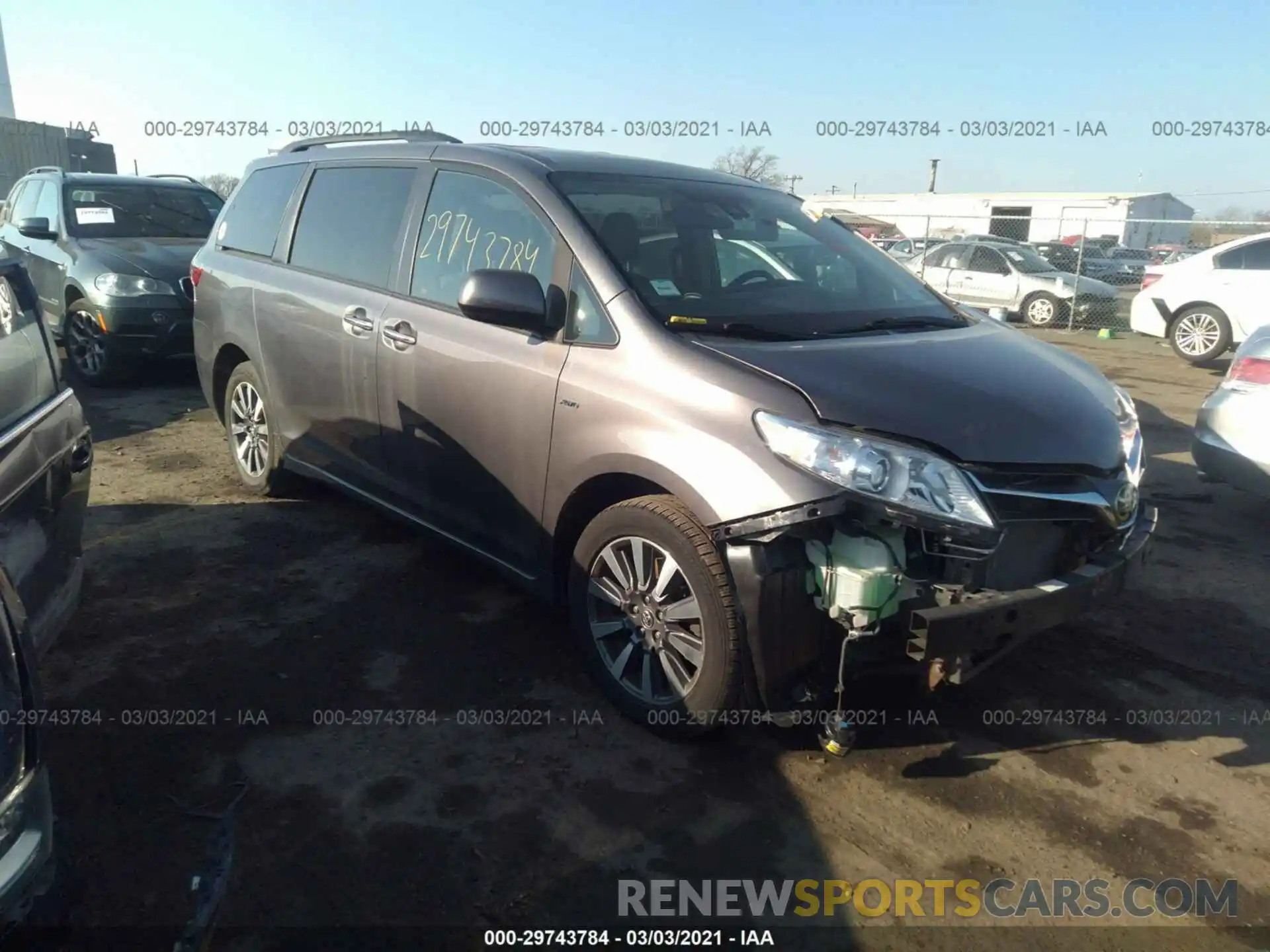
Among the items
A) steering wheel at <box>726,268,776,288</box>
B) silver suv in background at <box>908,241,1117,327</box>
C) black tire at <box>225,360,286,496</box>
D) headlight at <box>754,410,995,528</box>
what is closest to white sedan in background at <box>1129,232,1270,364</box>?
silver suv in background at <box>908,241,1117,327</box>

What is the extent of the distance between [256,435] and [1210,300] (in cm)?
1128

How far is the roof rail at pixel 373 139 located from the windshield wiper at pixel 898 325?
1928 millimetres

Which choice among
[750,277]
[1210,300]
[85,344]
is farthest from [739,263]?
[1210,300]

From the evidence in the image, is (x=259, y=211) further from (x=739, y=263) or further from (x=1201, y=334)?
(x=1201, y=334)

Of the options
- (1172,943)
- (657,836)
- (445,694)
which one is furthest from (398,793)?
(1172,943)

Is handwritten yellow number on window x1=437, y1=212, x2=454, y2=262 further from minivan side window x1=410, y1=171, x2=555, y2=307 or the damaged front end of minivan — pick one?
the damaged front end of minivan

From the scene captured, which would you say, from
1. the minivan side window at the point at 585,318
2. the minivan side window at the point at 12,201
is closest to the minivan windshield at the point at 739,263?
the minivan side window at the point at 585,318

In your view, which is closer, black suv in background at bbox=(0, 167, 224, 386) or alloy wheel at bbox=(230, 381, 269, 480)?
alloy wheel at bbox=(230, 381, 269, 480)

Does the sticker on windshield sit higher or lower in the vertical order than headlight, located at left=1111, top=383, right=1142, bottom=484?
higher

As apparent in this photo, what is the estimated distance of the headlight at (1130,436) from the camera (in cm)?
318

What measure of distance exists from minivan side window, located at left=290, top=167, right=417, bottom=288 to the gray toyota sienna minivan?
0.02 m

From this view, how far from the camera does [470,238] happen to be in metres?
3.67

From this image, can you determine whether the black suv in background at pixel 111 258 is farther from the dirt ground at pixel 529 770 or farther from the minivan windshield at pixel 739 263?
the minivan windshield at pixel 739 263

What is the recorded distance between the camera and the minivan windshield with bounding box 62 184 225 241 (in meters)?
8.36
